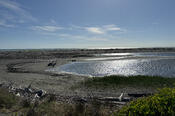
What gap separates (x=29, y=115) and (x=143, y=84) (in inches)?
410

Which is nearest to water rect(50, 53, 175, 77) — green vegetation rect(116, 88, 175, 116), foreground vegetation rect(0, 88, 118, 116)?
foreground vegetation rect(0, 88, 118, 116)

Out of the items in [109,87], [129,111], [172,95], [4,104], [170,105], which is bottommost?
[109,87]

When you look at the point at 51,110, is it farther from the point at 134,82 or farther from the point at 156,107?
the point at 134,82

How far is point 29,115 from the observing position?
4.88 meters

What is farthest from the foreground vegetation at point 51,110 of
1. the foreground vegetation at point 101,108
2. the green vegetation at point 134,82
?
the green vegetation at point 134,82

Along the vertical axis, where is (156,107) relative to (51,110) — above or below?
above

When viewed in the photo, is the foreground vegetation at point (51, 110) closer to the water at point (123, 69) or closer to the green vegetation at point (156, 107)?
the green vegetation at point (156, 107)

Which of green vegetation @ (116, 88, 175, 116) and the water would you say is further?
the water

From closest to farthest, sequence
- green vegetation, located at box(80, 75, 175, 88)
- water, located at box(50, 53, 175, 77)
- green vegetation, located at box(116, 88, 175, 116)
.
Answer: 1. green vegetation, located at box(116, 88, 175, 116)
2. green vegetation, located at box(80, 75, 175, 88)
3. water, located at box(50, 53, 175, 77)

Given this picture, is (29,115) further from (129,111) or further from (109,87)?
(109,87)

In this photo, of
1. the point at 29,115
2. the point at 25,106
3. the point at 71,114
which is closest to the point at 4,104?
the point at 25,106

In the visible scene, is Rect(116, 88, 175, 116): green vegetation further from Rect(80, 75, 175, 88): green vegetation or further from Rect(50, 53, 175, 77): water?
Rect(50, 53, 175, 77): water

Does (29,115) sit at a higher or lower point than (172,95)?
lower

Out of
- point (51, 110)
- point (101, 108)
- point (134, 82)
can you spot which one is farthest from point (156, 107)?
point (134, 82)
